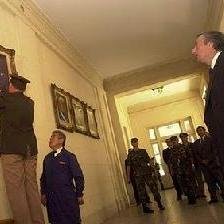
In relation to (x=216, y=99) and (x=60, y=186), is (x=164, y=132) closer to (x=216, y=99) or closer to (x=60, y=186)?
(x=60, y=186)

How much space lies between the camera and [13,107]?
11.7 ft

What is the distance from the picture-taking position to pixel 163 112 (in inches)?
658

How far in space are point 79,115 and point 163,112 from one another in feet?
32.5

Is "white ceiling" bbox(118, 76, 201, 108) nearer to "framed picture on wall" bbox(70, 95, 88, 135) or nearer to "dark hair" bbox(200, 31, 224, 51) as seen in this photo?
"framed picture on wall" bbox(70, 95, 88, 135)

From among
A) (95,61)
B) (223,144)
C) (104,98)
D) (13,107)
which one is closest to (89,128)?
(95,61)

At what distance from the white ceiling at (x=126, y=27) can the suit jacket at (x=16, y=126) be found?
2.77 meters

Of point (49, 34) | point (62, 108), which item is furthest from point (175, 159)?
point (49, 34)

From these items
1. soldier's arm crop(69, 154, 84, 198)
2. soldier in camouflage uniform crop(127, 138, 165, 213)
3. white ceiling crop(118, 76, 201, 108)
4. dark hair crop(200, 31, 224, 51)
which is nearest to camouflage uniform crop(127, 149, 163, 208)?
soldier in camouflage uniform crop(127, 138, 165, 213)

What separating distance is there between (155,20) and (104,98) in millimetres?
3502

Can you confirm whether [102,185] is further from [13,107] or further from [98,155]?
[13,107]

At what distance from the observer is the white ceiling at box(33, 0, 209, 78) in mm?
6449

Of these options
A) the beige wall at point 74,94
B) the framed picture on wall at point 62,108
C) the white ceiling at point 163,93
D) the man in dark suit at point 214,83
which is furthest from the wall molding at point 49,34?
the white ceiling at point 163,93

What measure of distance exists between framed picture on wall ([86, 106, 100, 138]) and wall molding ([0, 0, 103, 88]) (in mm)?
846

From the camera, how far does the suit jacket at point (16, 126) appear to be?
11.3 ft
